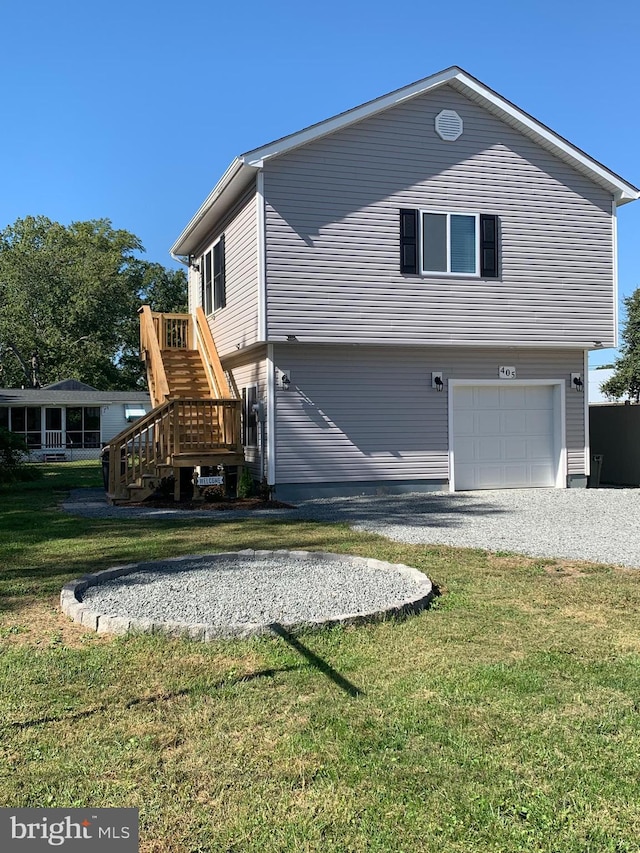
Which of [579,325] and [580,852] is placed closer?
[580,852]

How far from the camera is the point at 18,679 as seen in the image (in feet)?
12.9

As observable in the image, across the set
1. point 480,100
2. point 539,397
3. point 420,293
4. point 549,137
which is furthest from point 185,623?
point 549,137

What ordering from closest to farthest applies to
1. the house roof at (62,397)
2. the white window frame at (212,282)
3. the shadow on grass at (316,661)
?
the shadow on grass at (316,661)
the white window frame at (212,282)
the house roof at (62,397)

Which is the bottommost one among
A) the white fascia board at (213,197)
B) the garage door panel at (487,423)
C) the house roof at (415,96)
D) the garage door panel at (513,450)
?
the garage door panel at (513,450)

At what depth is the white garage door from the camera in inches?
560

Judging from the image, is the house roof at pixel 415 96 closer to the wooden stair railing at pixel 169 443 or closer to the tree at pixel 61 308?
the wooden stair railing at pixel 169 443

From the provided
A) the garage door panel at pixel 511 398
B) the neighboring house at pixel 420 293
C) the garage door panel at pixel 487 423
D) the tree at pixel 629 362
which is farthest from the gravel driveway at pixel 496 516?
the tree at pixel 629 362

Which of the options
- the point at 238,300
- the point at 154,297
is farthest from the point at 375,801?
the point at 154,297

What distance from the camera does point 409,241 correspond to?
13312 millimetres

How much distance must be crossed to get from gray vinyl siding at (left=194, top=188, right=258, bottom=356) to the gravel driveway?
3.66 metres

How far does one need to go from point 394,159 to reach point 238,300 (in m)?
3.98

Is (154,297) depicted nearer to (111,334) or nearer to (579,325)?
(111,334)

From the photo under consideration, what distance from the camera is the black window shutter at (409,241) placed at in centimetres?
1326
